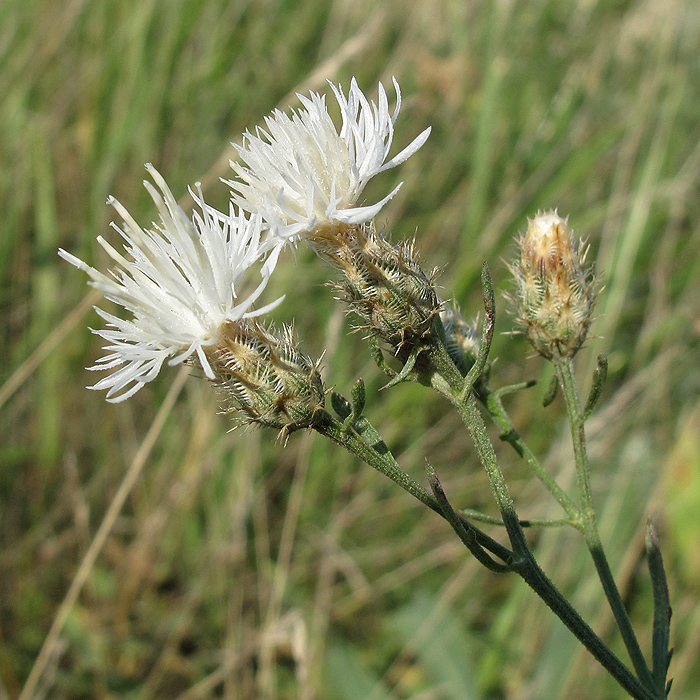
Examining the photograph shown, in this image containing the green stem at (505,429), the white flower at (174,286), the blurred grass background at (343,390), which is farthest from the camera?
the blurred grass background at (343,390)

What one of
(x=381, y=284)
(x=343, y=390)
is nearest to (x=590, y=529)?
(x=381, y=284)

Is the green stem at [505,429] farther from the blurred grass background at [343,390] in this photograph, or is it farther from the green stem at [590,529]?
the blurred grass background at [343,390]

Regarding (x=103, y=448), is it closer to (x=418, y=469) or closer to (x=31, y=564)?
(x=31, y=564)

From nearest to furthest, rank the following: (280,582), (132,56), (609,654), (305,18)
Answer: (609,654) → (280,582) → (132,56) → (305,18)

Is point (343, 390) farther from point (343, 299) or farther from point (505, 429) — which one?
point (343, 299)

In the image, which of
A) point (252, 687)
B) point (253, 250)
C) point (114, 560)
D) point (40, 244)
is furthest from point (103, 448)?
point (253, 250)

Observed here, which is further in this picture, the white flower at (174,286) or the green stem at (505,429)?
the green stem at (505,429)

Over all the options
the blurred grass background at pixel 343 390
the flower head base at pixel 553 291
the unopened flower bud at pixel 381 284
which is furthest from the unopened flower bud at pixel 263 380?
the blurred grass background at pixel 343 390
